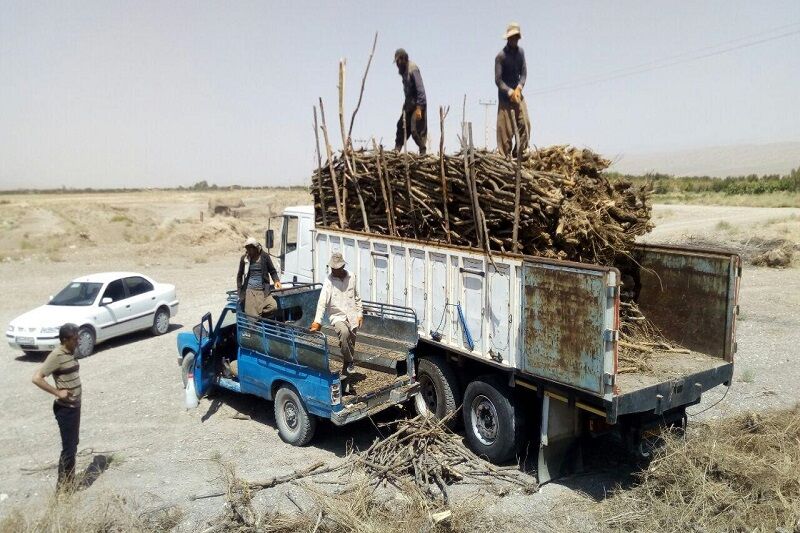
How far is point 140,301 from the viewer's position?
538 inches

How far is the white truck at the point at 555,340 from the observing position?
5.94m

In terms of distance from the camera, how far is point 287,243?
12.2 metres

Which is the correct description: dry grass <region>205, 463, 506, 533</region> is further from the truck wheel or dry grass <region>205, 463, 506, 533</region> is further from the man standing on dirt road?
the man standing on dirt road

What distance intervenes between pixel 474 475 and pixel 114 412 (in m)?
5.51

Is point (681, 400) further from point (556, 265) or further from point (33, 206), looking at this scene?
point (33, 206)

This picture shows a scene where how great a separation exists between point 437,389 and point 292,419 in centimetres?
184

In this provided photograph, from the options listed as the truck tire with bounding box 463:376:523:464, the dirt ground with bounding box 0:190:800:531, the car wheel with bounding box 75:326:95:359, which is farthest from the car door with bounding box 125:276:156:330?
the truck tire with bounding box 463:376:523:464

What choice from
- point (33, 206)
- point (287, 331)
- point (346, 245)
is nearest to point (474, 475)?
point (287, 331)

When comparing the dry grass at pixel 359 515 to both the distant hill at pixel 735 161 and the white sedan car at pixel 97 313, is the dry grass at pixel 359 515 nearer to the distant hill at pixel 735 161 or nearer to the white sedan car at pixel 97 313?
the white sedan car at pixel 97 313

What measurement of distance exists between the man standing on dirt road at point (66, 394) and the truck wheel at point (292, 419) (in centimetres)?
228

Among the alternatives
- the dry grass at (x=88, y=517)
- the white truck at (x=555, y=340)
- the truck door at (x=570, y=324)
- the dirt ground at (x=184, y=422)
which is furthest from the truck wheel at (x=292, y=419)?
the truck door at (x=570, y=324)

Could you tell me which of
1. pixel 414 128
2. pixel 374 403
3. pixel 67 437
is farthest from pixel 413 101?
pixel 67 437

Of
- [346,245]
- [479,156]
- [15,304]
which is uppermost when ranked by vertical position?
[479,156]

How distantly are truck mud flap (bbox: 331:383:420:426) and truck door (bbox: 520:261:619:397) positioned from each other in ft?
5.46
